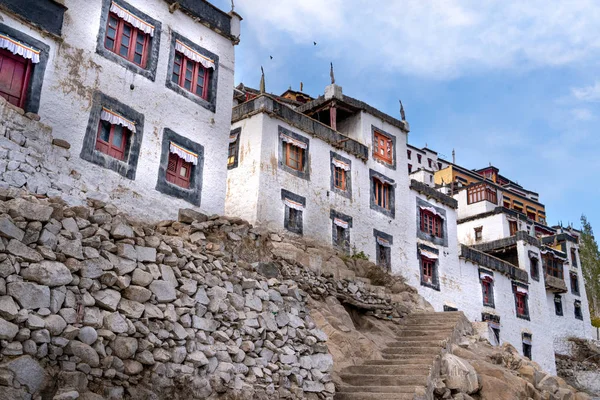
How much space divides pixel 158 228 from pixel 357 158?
1430cm

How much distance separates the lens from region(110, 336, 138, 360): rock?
37.3ft

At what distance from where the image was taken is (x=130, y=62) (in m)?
18.8

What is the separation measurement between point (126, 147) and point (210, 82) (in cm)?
463

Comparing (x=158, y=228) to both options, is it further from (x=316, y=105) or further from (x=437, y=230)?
(x=437, y=230)

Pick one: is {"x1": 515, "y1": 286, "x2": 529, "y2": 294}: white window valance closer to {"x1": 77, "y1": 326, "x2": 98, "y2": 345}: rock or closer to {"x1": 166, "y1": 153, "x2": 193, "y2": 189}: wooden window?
{"x1": 166, "y1": 153, "x2": 193, "y2": 189}: wooden window

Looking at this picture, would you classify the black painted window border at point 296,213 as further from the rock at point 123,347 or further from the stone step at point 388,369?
the rock at point 123,347

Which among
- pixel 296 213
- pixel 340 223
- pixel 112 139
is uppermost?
pixel 340 223

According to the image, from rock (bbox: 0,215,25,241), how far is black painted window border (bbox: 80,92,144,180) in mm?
5683

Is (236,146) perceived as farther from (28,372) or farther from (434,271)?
(28,372)

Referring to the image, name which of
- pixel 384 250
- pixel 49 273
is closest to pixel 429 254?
pixel 384 250

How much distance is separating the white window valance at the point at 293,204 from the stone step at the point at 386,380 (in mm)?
9335

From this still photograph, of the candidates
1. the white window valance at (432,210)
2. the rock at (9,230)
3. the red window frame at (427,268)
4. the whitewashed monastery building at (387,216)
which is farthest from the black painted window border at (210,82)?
the red window frame at (427,268)

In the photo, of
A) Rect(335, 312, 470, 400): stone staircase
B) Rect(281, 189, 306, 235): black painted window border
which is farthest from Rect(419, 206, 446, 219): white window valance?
Rect(335, 312, 470, 400): stone staircase

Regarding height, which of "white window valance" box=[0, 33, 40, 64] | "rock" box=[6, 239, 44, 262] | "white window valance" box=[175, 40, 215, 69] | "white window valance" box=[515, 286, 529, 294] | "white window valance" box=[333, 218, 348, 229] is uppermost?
"white window valance" box=[175, 40, 215, 69]
